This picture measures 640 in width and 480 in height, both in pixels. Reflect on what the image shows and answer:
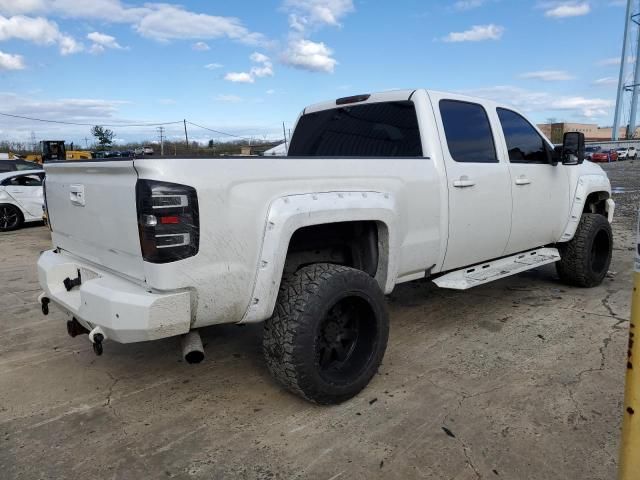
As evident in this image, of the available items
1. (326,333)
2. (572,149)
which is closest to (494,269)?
(572,149)

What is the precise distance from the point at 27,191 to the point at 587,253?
12.2 m

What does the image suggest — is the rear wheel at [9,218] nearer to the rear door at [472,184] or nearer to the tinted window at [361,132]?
the tinted window at [361,132]

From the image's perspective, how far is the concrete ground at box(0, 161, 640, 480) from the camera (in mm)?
2514

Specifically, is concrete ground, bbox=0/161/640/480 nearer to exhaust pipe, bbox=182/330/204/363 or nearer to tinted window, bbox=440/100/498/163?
exhaust pipe, bbox=182/330/204/363

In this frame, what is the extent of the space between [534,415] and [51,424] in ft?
9.21

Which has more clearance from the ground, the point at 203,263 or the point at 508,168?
the point at 508,168

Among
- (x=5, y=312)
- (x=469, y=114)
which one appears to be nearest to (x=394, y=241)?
(x=469, y=114)

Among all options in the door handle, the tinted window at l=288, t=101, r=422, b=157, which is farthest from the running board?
the tinted window at l=288, t=101, r=422, b=157

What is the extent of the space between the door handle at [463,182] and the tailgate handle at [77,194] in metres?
2.53

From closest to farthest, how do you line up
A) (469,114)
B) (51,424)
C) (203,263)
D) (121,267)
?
(203,263), (121,267), (51,424), (469,114)

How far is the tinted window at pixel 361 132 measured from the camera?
387 centimetres

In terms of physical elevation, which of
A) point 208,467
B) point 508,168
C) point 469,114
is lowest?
point 208,467

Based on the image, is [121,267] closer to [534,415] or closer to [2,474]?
[2,474]

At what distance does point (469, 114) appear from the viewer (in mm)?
4156
